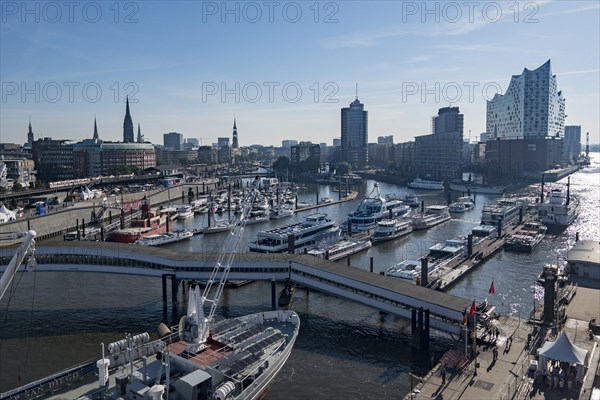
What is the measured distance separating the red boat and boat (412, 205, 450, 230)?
92.4 ft

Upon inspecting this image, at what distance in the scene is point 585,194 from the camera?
89.9m

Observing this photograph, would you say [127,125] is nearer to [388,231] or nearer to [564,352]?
[388,231]

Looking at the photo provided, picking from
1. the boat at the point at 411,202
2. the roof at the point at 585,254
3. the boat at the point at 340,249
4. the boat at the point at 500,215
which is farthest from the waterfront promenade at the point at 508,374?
the boat at the point at 411,202

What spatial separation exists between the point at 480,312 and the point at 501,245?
24.0m

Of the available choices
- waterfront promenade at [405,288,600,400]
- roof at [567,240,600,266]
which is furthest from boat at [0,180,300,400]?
roof at [567,240,600,266]

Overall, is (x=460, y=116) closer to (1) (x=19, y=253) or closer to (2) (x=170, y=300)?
(2) (x=170, y=300)

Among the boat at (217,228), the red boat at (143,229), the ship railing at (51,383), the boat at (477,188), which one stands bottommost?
the ship railing at (51,383)

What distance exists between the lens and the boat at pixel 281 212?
65481mm

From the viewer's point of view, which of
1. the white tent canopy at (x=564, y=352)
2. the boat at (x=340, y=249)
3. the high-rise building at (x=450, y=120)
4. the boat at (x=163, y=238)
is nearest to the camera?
the white tent canopy at (x=564, y=352)

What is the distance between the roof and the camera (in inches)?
1314

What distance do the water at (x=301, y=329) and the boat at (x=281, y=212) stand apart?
25020 millimetres

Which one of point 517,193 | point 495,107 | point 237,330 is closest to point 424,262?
point 237,330

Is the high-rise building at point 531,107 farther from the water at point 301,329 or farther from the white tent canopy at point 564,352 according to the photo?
the white tent canopy at point 564,352

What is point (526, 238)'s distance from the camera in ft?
151
